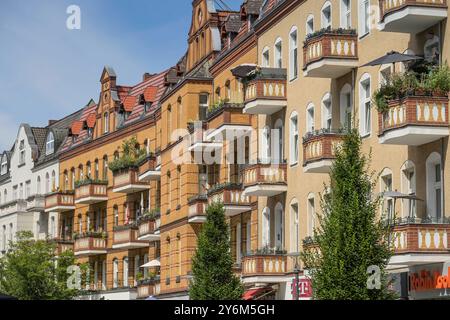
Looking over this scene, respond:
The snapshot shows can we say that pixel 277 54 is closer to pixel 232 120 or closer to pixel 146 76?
pixel 232 120

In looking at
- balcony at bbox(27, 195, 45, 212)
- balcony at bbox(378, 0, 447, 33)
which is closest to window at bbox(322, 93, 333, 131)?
balcony at bbox(378, 0, 447, 33)

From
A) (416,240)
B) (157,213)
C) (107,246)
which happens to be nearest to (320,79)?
(416,240)

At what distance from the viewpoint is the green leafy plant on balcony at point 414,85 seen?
991 inches

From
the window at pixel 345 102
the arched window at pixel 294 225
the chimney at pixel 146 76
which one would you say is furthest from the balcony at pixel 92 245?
the window at pixel 345 102

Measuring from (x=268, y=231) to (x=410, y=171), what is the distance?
12695mm

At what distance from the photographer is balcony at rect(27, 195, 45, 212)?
73.9 metres

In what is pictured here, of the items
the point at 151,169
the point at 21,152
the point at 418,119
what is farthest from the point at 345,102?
the point at 21,152

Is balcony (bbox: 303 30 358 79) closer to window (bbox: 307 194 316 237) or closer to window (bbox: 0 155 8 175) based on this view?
window (bbox: 307 194 316 237)

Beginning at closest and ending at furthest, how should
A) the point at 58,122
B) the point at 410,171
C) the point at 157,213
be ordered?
1. the point at 410,171
2. the point at 157,213
3. the point at 58,122

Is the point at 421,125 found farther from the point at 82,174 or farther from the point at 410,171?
the point at 82,174

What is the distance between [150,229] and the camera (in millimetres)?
55562

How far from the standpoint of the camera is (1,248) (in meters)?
83.5

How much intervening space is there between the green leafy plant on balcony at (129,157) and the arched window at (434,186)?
107 ft

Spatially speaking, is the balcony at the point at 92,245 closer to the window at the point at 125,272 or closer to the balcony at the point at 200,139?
the window at the point at 125,272
